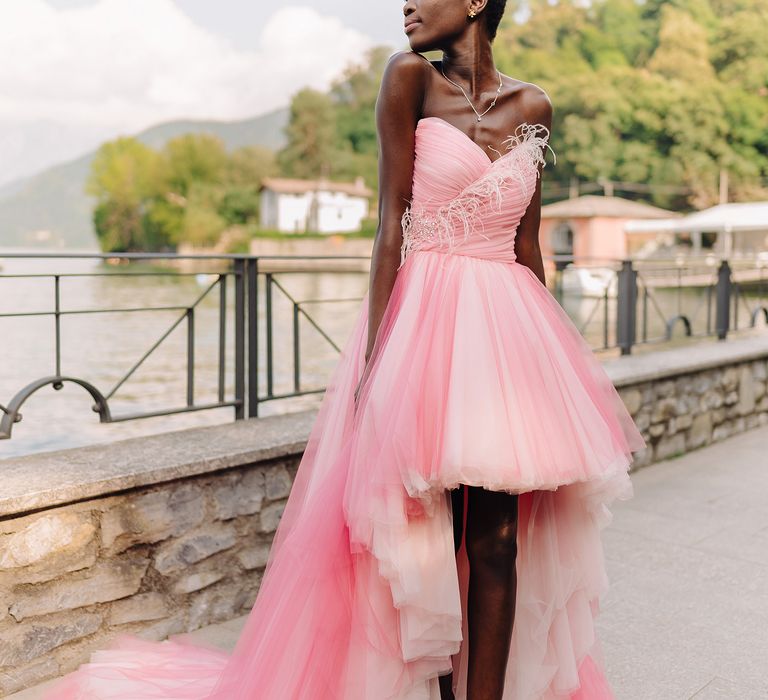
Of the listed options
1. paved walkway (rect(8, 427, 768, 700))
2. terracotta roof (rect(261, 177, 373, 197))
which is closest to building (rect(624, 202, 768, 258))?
terracotta roof (rect(261, 177, 373, 197))

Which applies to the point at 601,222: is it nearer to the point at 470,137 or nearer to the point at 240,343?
the point at 240,343

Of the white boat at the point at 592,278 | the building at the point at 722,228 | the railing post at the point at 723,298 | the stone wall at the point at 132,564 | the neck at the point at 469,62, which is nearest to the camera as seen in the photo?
the neck at the point at 469,62

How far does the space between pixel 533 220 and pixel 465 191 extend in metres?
0.25

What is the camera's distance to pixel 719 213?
4084cm

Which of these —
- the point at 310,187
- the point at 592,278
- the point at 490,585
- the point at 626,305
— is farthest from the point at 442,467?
the point at 310,187

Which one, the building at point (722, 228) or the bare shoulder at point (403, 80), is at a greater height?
the building at point (722, 228)

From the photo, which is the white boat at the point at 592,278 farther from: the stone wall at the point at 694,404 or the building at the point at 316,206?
the building at the point at 316,206

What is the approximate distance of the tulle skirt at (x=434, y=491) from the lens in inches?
67.9

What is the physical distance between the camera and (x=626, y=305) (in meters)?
6.23

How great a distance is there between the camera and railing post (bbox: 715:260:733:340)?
7.41 metres

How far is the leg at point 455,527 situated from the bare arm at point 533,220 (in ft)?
1.83

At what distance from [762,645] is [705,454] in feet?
10.4

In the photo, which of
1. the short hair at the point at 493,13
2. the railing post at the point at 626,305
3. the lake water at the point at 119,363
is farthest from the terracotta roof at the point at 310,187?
the short hair at the point at 493,13

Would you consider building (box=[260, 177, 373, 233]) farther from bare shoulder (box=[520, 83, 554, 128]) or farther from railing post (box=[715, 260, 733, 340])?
bare shoulder (box=[520, 83, 554, 128])
